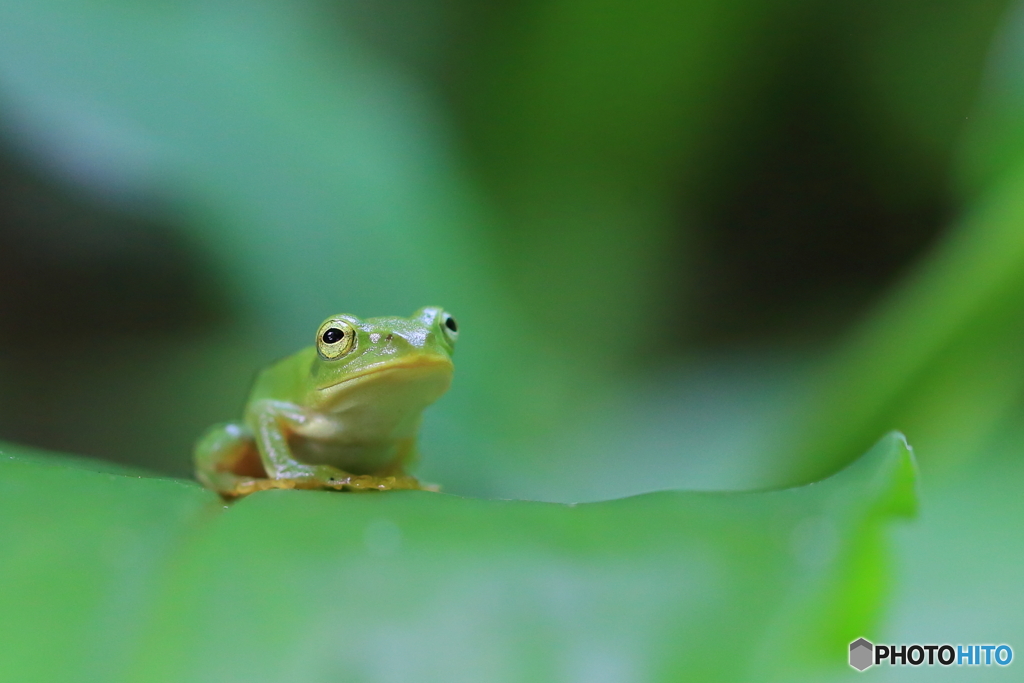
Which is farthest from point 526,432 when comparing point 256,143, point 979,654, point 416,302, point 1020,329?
point 979,654

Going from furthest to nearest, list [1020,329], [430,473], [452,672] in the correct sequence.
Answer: [430,473], [1020,329], [452,672]

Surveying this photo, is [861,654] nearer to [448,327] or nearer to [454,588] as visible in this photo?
[454,588]

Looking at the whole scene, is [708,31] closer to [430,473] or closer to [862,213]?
[862,213]

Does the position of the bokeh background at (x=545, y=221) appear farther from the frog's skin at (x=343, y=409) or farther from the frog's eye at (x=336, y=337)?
the frog's eye at (x=336, y=337)

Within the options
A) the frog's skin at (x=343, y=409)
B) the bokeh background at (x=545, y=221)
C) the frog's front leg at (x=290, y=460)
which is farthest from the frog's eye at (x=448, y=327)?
the bokeh background at (x=545, y=221)

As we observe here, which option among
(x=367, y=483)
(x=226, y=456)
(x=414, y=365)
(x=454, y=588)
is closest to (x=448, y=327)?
(x=414, y=365)

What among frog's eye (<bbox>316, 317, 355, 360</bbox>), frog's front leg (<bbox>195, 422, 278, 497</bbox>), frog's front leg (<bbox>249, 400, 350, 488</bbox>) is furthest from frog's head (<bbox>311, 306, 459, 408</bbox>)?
frog's front leg (<bbox>195, 422, 278, 497</bbox>)

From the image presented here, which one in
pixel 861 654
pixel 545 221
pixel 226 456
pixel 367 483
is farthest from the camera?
pixel 545 221

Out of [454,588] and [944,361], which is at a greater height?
[944,361]
